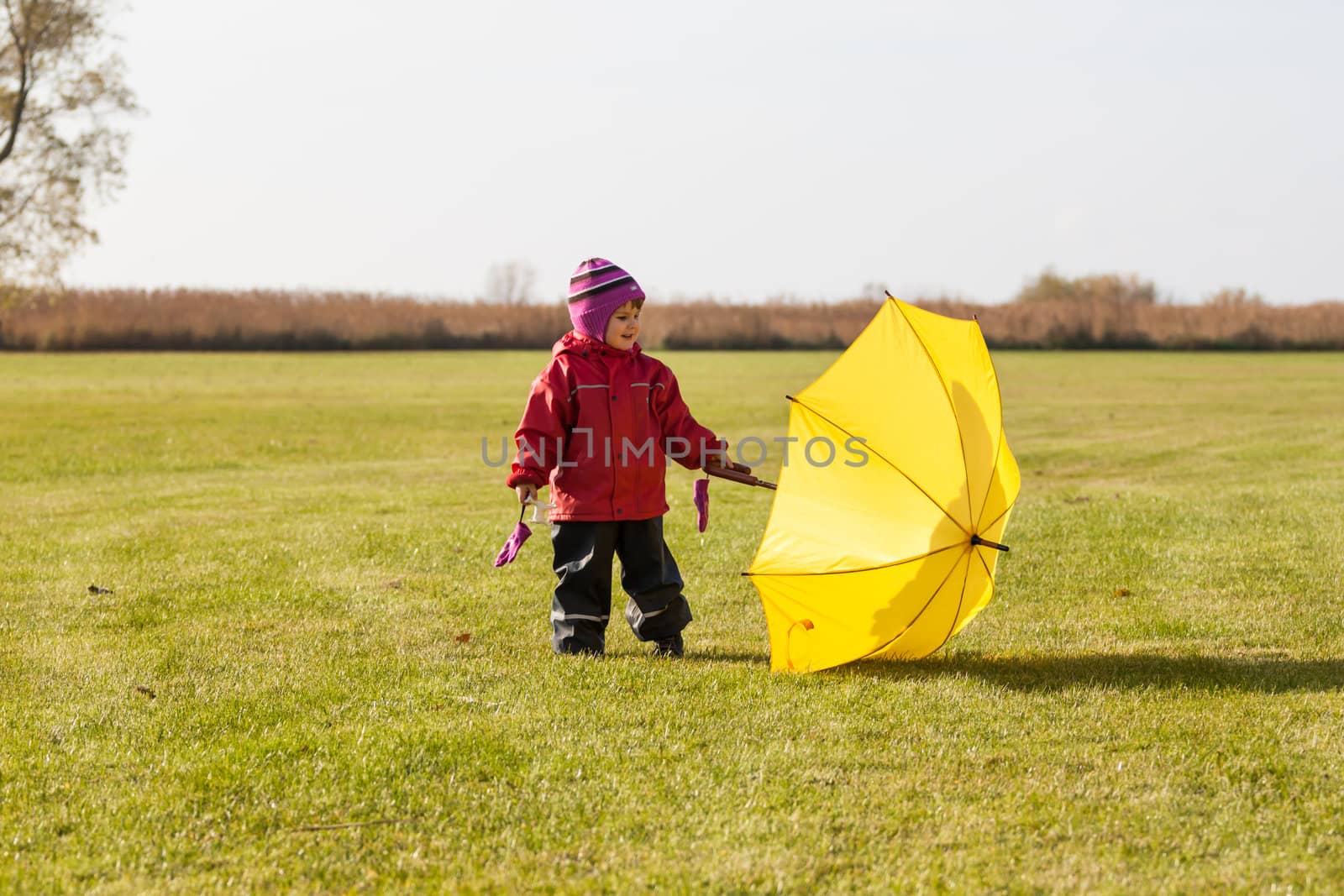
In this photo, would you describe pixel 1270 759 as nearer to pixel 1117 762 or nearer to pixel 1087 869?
pixel 1117 762

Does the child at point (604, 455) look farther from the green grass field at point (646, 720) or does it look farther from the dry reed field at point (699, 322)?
the dry reed field at point (699, 322)

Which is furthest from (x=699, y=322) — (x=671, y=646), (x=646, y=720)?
(x=646, y=720)

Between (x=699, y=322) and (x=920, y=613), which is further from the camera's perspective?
(x=699, y=322)

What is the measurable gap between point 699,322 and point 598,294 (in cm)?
4865

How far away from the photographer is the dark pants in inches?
243

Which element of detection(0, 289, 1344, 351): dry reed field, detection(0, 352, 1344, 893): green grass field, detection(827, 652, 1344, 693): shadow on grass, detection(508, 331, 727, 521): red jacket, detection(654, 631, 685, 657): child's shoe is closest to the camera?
detection(0, 352, 1344, 893): green grass field

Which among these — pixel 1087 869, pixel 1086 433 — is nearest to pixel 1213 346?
pixel 1086 433

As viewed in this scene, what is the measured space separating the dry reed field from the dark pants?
150 feet

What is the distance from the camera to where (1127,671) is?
18.9 feet

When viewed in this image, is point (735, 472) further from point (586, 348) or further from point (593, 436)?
point (586, 348)

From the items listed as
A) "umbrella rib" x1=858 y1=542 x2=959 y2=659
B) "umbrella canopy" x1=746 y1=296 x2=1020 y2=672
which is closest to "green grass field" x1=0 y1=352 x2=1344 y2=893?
"umbrella rib" x1=858 y1=542 x2=959 y2=659

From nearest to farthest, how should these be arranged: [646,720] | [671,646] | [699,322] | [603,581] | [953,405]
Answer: [646,720]
[953,405]
[603,581]
[671,646]
[699,322]

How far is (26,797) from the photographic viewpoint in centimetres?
418

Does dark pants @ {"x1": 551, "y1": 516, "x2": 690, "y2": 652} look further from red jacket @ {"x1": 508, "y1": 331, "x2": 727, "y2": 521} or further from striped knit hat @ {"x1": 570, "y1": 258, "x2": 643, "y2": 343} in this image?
striped knit hat @ {"x1": 570, "y1": 258, "x2": 643, "y2": 343}
